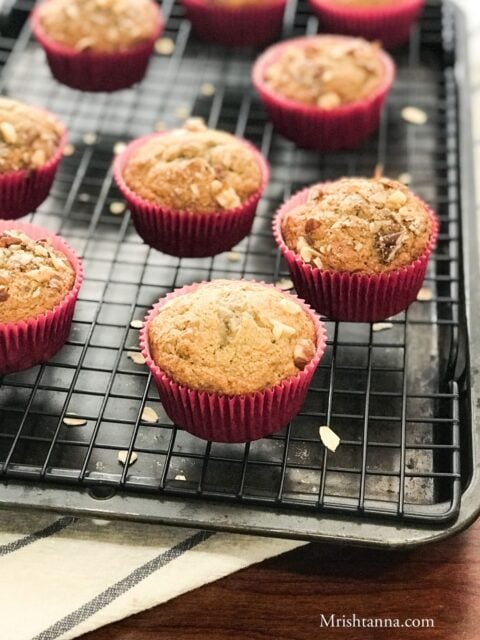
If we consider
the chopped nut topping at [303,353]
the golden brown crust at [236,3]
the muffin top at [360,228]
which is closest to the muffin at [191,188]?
the muffin top at [360,228]

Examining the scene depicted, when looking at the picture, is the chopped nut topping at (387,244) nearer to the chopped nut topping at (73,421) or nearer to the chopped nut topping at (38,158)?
the chopped nut topping at (73,421)

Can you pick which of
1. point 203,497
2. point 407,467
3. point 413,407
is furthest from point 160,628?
point 413,407

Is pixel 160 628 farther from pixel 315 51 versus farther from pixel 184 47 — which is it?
pixel 184 47

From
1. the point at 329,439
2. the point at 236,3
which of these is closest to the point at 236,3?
the point at 236,3

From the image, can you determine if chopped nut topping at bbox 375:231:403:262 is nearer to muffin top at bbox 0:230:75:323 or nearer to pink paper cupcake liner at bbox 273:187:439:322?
pink paper cupcake liner at bbox 273:187:439:322

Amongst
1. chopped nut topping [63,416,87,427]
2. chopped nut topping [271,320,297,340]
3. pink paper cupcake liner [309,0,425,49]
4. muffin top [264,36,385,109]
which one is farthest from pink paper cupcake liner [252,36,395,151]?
chopped nut topping [63,416,87,427]

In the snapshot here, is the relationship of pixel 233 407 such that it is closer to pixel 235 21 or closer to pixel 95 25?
pixel 95 25
